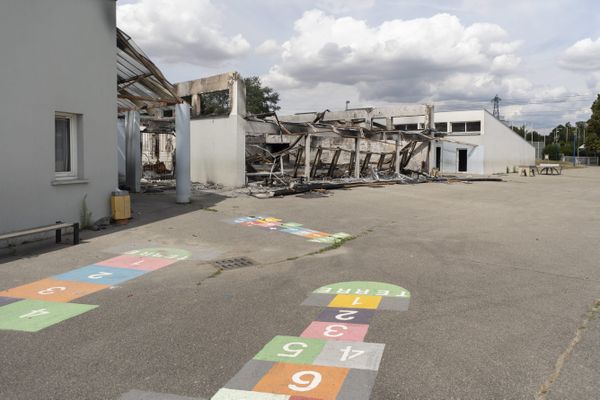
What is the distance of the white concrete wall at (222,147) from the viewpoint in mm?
19062

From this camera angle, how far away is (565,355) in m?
3.97

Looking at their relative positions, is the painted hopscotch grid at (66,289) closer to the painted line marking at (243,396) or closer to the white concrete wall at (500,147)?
the painted line marking at (243,396)

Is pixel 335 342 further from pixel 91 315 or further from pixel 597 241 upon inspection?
pixel 597 241

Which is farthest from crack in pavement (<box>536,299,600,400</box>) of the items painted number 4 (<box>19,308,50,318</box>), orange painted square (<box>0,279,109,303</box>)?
orange painted square (<box>0,279,109,303</box>)

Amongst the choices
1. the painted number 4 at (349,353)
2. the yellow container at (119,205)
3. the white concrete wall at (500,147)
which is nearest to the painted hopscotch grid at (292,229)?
the yellow container at (119,205)

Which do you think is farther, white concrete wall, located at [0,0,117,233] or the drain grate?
white concrete wall, located at [0,0,117,233]

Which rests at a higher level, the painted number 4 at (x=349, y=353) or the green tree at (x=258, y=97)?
the green tree at (x=258, y=97)

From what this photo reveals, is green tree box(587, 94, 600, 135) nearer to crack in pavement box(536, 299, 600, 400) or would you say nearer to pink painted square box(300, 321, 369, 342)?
crack in pavement box(536, 299, 600, 400)

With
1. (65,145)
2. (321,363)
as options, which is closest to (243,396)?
(321,363)

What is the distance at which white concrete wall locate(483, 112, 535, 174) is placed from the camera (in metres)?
38.6

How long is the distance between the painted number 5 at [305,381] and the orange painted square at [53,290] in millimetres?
3364

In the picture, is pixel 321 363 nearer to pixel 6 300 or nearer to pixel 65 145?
pixel 6 300

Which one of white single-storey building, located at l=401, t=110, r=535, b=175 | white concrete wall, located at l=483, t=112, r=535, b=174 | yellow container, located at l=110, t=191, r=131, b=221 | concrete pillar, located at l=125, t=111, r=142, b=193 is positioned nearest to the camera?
yellow container, located at l=110, t=191, r=131, b=221

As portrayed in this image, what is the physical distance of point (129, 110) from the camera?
704 inches
